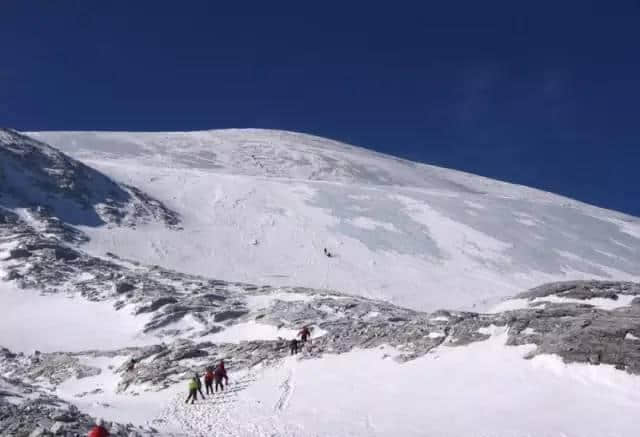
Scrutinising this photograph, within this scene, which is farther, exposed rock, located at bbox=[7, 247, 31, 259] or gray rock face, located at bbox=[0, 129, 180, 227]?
gray rock face, located at bbox=[0, 129, 180, 227]

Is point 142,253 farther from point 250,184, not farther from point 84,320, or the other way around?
point 250,184

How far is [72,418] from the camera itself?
13.6 metres

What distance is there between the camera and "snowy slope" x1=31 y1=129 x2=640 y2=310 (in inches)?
2042

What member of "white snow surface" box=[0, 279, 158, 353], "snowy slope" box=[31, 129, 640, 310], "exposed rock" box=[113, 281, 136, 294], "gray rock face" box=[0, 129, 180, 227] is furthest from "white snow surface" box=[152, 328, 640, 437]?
"gray rock face" box=[0, 129, 180, 227]

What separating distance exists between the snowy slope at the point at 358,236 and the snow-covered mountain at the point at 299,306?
333mm

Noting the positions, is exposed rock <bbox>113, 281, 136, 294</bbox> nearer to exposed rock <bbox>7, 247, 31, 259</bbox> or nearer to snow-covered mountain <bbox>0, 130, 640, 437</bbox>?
snow-covered mountain <bbox>0, 130, 640, 437</bbox>

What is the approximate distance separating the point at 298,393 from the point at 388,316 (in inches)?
578

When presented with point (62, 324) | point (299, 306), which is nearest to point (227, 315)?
point (299, 306)

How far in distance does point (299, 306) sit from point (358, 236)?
95.9ft

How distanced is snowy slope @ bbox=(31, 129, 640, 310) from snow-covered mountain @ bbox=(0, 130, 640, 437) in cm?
33

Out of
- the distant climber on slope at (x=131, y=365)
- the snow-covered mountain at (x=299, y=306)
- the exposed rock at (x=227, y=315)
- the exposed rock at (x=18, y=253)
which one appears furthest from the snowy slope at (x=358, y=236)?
the distant climber on slope at (x=131, y=365)

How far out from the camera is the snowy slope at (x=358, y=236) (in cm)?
5188

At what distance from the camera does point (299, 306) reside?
3578 centimetres

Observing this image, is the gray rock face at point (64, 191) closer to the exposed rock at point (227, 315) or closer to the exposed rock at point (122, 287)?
the exposed rock at point (122, 287)
